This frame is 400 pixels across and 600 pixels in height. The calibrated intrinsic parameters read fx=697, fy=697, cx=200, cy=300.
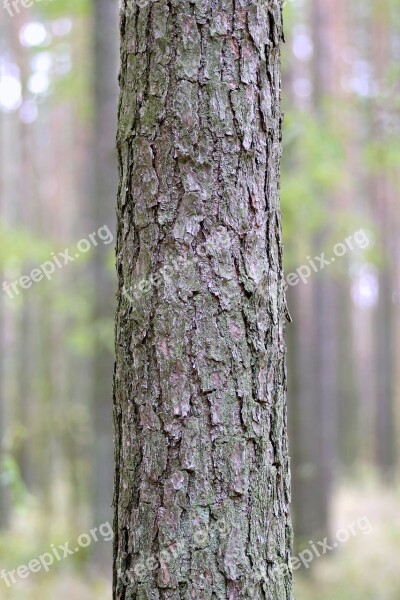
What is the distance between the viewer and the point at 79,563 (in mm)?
7789

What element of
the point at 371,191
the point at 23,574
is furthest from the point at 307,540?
the point at 371,191

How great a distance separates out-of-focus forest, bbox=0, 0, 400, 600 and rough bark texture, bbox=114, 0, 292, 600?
243 centimetres

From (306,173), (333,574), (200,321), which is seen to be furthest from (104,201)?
(200,321)

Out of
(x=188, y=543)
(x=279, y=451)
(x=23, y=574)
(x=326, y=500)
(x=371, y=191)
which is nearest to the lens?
(x=188, y=543)

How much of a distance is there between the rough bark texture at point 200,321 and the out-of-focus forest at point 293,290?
2.43m

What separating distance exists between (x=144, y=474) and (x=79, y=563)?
6.56 metres

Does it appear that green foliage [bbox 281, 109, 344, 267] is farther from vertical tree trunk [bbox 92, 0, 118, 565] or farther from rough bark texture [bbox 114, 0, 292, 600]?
rough bark texture [bbox 114, 0, 292, 600]

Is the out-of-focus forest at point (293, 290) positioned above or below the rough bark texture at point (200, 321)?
above

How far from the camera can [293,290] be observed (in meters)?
7.14

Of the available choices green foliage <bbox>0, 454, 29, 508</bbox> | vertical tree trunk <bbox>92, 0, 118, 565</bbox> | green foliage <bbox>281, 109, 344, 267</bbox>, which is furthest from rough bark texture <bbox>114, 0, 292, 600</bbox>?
vertical tree trunk <bbox>92, 0, 118, 565</bbox>

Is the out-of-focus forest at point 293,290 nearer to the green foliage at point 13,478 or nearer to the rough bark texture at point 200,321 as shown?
the green foliage at point 13,478

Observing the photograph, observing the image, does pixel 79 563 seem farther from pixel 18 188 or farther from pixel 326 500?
pixel 18 188

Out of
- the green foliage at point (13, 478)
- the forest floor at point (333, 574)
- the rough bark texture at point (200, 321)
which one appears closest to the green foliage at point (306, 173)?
the green foliage at point (13, 478)

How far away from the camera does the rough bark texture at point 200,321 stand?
1.80m
